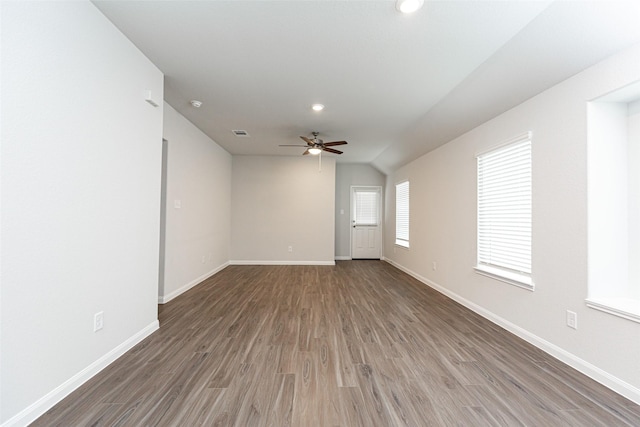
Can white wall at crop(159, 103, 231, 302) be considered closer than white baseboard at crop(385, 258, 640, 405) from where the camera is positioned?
No

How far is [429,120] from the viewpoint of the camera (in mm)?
3918

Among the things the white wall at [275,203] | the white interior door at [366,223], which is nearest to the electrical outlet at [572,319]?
the white wall at [275,203]

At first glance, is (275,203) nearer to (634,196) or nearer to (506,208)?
(506,208)

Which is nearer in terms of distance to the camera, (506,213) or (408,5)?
(408,5)

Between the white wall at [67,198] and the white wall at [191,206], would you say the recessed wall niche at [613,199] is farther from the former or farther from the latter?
the white wall at [191,206]

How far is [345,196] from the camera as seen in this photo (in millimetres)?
7828

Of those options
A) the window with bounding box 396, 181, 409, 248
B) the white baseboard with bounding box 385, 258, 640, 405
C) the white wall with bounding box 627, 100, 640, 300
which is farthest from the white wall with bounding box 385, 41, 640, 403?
the window with bounding box 396, 181, 409, 248

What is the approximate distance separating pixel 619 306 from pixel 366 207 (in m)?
6.10

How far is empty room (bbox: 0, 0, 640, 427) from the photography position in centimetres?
159

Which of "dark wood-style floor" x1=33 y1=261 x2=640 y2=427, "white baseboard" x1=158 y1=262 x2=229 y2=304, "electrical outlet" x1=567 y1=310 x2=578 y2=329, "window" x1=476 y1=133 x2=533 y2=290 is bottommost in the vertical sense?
"dark wood-style floor" x1=33 y1=261 x2=640 y2=427

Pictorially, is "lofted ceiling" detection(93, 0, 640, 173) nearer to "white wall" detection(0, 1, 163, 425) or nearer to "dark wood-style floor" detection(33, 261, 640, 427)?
"white wall" detection(0, 1, 163, 425)

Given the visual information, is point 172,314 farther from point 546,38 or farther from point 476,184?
point 546,38

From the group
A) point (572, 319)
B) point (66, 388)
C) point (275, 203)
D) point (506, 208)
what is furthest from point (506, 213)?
point (275, 203)

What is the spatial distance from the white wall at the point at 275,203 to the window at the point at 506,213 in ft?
12.1
